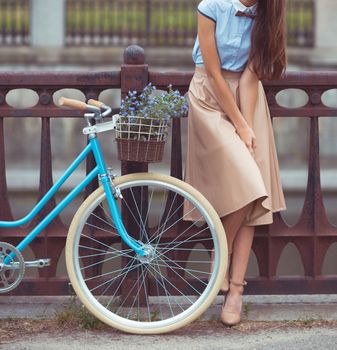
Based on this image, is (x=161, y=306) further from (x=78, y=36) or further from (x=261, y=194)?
(x=78, y=36)

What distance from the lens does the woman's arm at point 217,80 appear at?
216 inches

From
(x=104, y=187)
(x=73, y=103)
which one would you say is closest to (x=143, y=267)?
(x=104, y=187)

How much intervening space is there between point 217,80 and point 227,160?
403 mm

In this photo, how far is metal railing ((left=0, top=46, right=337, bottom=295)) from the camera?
5.98 meters

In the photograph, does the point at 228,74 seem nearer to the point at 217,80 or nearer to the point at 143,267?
the point at 217,80

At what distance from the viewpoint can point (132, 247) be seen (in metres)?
5.47

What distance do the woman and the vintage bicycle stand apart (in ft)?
0.54

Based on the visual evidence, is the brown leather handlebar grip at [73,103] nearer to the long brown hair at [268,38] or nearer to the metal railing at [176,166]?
the metal railing at [176,166]

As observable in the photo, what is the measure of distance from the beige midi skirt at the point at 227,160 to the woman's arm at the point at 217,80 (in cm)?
5

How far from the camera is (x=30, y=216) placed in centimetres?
557

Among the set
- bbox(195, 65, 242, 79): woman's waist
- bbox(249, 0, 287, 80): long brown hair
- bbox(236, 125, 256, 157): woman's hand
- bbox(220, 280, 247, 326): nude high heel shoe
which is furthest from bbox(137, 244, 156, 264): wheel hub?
bbox(249, 0, 287, 80): long brown hair

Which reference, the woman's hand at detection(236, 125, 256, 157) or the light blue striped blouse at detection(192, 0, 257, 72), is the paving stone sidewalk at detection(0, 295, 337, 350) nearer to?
the woman's hand at detection(236, 125, 256, 157)

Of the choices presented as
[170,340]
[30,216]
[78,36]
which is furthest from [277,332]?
[78,36]

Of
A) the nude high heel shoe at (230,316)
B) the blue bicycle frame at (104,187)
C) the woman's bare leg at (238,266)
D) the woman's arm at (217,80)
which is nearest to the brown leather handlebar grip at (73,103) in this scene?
the blue bicycle frame at (104,187)
